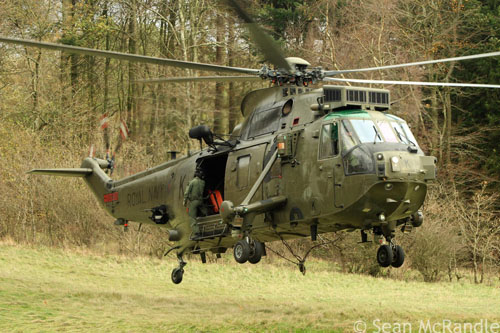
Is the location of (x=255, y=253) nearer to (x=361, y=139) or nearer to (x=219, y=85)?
(x=361, y=139)

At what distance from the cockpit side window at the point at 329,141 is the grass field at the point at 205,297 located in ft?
12.3

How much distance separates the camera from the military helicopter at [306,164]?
11.1 m

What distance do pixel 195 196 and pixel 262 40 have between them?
4.27 metres

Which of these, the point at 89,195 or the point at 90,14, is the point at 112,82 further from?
the point at 89,195

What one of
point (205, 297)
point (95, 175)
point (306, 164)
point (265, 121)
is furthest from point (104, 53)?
point (205, 297)

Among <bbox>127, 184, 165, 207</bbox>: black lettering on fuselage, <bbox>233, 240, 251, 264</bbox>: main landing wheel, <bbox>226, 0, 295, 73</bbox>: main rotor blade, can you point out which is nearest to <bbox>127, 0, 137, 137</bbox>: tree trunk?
<bbox>127, 184, 165, 207</bbox>: black lettering on fuselage

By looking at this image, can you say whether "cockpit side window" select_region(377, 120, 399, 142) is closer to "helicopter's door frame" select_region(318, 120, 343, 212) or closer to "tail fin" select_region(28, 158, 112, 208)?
"helicopter's door frame" select_region(318, 120, 343, 212)

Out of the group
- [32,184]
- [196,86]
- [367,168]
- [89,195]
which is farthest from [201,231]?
[196,86]

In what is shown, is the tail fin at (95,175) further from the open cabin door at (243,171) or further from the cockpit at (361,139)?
the cockpit at (361,139)

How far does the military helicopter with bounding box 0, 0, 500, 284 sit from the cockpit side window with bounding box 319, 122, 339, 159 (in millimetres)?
19

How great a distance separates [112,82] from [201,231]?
23946 mm

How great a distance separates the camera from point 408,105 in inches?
1098

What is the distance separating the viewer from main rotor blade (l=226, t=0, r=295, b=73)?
9695 millimetres

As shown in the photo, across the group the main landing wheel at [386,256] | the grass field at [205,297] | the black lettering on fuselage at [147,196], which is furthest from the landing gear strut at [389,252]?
the black lettering on fuselage at [147,196]
